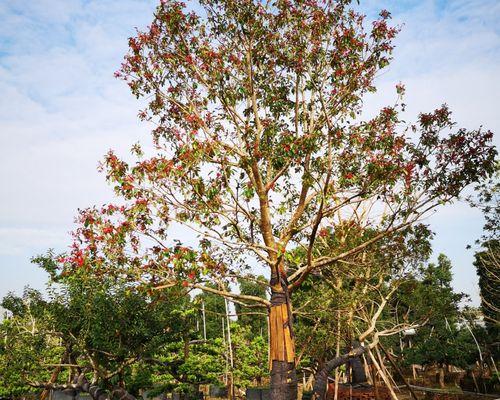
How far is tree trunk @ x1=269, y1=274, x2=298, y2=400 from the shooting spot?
901cm

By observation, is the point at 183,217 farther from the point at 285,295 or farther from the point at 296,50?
the point at 296,50

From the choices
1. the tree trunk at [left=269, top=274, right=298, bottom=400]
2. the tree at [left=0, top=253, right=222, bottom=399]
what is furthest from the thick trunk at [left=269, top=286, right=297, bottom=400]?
the tree at [left=0, top=253, right=222, bottom=399]

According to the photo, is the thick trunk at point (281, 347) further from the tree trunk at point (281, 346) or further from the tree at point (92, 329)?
the tree at point (92, 329)

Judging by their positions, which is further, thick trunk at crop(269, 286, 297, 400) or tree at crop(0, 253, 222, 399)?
tree at crop(0, 253, 222, 399)

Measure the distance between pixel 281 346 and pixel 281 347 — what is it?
0.02m

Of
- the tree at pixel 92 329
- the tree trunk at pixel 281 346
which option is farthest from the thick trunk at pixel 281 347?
the tree at pixel 92 329

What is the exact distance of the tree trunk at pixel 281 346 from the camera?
9.01 metres

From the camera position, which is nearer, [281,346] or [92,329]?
[281,346]

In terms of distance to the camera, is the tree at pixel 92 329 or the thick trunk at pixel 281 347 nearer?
the thick trunk at pixel 281 347

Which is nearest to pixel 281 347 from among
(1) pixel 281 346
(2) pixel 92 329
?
(1) pixel 281 346

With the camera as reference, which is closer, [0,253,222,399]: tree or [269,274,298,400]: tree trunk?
[269,274,298,400]: tree trunk

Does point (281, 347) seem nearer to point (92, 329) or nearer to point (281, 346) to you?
point (281, 346)

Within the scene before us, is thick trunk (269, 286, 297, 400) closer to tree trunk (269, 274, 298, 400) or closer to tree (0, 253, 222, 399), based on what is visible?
tree trunk (269, 274, 298, 400)

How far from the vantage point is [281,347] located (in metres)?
9.19
